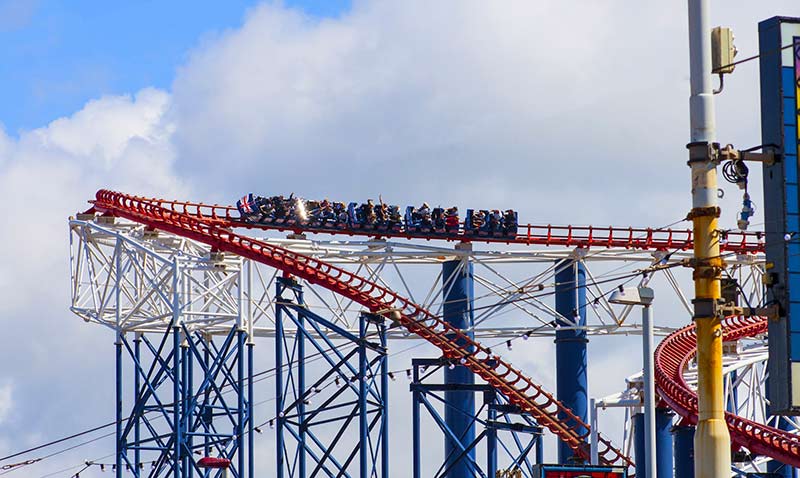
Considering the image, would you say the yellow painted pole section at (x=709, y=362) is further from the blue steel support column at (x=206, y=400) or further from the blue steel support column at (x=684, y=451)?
the blue steel support column at (x=206, y=400)

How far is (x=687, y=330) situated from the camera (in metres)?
64.1

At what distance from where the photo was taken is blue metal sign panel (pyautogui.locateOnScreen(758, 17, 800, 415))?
27.0 m

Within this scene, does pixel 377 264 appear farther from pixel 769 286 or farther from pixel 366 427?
pixel 769 286

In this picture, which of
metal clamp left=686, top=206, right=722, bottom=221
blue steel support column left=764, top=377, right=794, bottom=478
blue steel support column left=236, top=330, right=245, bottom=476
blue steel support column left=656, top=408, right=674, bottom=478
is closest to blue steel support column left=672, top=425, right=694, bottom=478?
blue steel support column left=656, top=408, right=674, bottom=478

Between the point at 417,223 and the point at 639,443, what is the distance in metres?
18.7

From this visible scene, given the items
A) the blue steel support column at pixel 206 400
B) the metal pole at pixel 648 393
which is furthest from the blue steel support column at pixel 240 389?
the metal pole at pixel 648 393

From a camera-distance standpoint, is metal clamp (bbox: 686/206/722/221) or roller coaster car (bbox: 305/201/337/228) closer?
metal clamp (bbox: 686/206/722/221)

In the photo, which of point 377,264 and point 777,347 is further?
point 377,264

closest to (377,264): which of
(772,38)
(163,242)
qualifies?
(163,242)

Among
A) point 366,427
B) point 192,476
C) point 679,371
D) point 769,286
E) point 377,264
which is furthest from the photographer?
point 377,264

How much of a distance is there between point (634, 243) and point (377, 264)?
1016 cm

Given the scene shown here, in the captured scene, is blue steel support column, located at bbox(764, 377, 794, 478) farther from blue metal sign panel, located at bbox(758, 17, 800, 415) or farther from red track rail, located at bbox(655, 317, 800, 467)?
blue metal sign panel, located at bbox(758, 17, 800, 415)

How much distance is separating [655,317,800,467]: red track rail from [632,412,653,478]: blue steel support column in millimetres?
1700

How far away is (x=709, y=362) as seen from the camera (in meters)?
24.1
